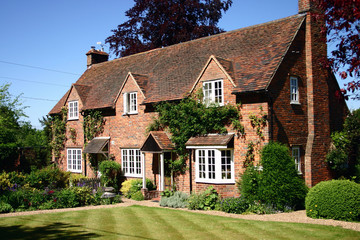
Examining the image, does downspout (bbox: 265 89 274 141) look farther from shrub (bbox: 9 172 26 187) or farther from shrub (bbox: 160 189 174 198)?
shrub (bbox: 9 172 26 187)

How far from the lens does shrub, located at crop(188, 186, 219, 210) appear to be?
1870cm

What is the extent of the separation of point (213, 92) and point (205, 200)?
18.9 ft

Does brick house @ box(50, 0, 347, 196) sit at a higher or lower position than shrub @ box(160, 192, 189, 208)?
higher

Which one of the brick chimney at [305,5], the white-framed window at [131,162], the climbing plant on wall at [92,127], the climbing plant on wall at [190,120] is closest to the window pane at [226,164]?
the climbing plant on wall at [190,120]

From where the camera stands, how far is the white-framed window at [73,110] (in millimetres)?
29953

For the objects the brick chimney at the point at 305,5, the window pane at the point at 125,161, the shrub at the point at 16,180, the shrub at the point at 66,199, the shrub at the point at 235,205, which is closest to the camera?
the shrub at the point at 235,205

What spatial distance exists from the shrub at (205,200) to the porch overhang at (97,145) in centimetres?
948

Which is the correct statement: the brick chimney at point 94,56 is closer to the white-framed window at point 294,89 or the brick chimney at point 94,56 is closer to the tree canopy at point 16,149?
the tree canopy at point 16,149

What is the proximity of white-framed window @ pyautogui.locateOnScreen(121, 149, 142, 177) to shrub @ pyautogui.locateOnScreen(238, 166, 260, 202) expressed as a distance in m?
8.54

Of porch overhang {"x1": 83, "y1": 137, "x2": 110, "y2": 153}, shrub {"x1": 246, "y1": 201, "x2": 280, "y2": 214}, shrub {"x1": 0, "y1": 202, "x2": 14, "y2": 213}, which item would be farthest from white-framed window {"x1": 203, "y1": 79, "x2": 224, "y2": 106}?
shrub {"x1": 0, "y1": 202, "x2": 14, "y2": 213}

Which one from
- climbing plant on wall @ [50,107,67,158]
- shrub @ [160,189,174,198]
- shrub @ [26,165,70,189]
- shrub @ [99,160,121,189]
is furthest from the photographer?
climbing plant on wall @ [50,107,67,158]

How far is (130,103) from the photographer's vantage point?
2539cm

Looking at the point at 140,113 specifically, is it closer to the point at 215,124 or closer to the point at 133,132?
the point at 133,132

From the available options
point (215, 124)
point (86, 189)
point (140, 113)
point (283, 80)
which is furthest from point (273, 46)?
point (86, 189)
